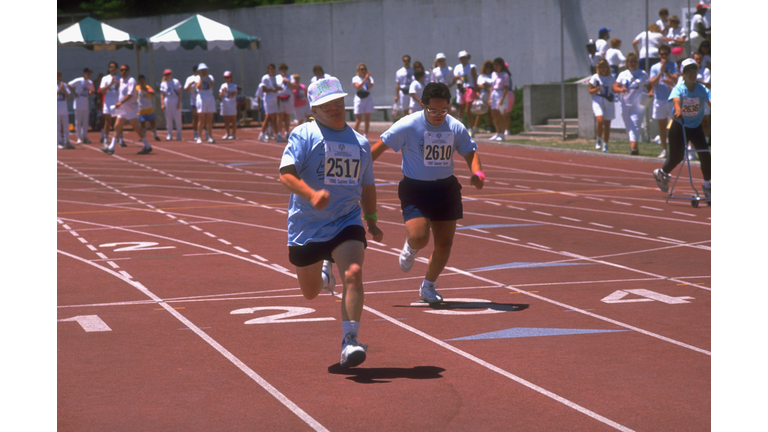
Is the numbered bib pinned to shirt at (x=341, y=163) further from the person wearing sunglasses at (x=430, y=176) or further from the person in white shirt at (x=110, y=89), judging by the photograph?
the person in white shirt at (x=110, y=89)

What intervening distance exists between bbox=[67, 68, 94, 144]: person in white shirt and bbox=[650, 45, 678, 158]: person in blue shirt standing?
14.9 meters

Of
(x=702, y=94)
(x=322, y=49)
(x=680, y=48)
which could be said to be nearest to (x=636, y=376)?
(x=702, y=94)

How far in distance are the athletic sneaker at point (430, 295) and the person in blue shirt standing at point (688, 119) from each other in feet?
25.3

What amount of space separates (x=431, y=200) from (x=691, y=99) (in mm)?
7756

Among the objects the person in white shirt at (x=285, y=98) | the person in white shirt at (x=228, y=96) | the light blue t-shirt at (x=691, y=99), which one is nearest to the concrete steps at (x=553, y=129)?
the person in white shirt at (x=285, y=98)

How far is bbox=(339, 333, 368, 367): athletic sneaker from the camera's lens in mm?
6172

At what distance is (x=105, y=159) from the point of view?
2458cm

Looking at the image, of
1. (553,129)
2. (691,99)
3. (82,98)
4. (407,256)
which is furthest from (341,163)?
(553,129)

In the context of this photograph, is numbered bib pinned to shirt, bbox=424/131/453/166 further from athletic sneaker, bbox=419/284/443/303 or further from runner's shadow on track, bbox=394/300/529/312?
runner's shadow on track, bbox=394/300/529/312

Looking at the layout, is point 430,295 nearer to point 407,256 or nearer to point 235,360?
point 407,256

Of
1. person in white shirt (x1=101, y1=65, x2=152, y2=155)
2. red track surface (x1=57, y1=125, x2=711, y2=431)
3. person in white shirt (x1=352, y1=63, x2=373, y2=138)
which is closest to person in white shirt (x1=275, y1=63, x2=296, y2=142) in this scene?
person in white shirt (x1=352, y1=63, x2=373, y2=138)

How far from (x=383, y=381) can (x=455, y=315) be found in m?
2.00

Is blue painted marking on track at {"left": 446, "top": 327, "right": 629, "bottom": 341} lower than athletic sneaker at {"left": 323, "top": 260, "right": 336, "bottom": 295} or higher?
lower

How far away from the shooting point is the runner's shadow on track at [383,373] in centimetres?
627
